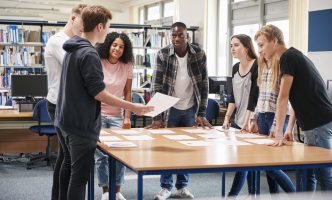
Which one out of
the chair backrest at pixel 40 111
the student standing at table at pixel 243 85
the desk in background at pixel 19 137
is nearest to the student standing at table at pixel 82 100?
the student standing at table at pixel 243 85

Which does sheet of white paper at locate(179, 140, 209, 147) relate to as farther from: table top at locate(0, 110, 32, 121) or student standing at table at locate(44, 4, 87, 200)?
table top at locate(0, 110, 32, 121)

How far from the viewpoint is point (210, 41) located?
9047 mm

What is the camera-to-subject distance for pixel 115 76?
389 centimetres

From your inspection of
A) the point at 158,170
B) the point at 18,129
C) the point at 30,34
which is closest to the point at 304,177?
the point at 158,170

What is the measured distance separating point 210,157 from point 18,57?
6064 mm

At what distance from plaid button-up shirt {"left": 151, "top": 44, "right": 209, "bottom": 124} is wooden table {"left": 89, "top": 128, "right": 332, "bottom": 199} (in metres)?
0.91

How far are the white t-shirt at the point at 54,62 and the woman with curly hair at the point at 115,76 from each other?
2.41 feet

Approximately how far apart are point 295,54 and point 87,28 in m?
1.25

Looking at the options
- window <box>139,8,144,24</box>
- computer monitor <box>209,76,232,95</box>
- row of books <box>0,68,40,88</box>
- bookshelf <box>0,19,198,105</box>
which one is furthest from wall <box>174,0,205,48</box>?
window <box>139,8,144,24</box>

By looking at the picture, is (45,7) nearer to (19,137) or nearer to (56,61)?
(19,137)

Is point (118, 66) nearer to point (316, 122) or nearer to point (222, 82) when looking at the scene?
point (316, 122)

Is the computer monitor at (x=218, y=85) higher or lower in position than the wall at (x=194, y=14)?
lower

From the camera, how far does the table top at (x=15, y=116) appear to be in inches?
232

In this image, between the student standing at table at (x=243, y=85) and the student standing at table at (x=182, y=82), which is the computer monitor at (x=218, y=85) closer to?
the student standing at table at (x=182, y=82)
